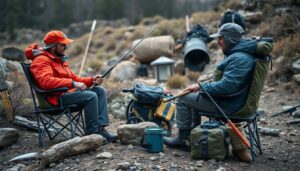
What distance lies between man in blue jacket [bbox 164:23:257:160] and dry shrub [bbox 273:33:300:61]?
471cm

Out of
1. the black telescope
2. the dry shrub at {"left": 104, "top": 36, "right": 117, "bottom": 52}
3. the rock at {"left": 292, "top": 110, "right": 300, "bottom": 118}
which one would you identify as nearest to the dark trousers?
the rock at {"left": 292, "top": 110, "right": 300, "bottom": 118}

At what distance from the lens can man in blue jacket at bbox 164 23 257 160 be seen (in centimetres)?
426

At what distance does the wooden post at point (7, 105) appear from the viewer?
574 centimetres

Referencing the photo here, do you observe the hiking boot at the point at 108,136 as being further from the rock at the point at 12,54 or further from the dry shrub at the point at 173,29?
the dry shrub at the point at 173,29

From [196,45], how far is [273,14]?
8.00 feet

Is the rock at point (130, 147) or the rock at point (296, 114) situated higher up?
the rock at point (130, 147)

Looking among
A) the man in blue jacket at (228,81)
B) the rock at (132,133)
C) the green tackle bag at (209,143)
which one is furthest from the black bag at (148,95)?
the green tackle bag at (209,143)

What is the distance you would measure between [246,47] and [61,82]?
215 centimetres

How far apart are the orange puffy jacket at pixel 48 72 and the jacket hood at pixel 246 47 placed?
6.40 feet

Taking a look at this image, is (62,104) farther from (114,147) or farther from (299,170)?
(299,170)

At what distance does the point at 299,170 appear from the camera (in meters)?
4.30

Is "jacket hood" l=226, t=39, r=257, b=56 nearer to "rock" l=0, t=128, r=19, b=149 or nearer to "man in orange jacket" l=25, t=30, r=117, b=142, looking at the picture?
"man in orange jacket" l=25, t=30, r=117, b=142

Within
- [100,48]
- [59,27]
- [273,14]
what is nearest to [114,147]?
[273,14]

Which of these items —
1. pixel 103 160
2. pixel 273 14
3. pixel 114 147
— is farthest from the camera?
pixel 273 14
